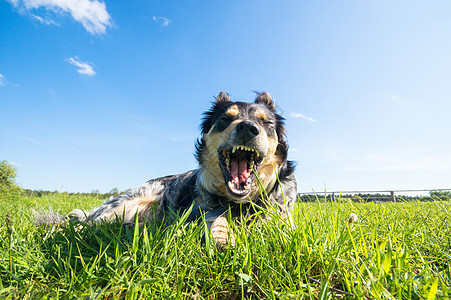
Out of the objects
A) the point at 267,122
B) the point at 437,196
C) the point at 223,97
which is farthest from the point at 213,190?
the point at 437,196

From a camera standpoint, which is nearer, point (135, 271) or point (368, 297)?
point (368, 297)

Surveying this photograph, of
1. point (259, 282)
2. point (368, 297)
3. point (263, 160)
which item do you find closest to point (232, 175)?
point (263, 160)

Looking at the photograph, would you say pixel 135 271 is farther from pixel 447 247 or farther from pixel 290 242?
pixel 447 247

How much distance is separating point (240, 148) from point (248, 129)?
247 mm

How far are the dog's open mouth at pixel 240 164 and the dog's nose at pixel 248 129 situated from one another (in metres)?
0.15

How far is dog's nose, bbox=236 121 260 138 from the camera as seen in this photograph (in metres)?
2.71

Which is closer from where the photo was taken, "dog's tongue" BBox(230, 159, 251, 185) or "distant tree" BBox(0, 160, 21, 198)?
"dog's tongue" BBox(230, 159, 251, 185)

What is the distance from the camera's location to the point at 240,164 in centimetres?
295

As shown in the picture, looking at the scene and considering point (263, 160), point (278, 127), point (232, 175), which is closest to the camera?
point (232, 175)

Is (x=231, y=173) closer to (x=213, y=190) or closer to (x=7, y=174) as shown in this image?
(x=213, y=190)

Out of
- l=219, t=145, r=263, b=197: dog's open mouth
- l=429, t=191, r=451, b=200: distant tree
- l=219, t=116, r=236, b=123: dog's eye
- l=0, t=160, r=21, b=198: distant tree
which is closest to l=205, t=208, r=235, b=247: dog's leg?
l=219, t=145, r=263, b=197: dog's open mouth

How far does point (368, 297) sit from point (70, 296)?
155 centimetres

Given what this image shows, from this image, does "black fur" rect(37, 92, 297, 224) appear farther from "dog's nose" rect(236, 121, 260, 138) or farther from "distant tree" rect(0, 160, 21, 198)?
"distant tree" rect(0, 160, 21, 198)

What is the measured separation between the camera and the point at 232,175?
285 cm
